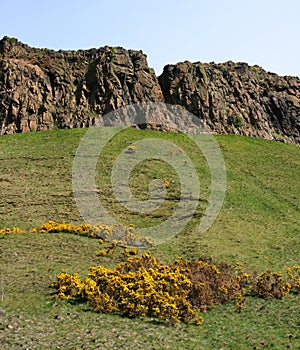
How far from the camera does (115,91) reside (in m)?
68.6

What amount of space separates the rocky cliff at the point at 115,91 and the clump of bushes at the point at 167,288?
47.8 m

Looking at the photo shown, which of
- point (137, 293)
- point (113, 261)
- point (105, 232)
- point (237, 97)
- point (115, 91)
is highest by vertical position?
point (237, 97)

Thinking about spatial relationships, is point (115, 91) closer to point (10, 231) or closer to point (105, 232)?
point (105, 232)

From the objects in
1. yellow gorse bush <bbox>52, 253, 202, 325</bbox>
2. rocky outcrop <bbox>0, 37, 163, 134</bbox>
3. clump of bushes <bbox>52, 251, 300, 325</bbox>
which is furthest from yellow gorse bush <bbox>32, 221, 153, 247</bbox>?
rocky outcrop <bbox>0, 37, 163, 134</bbox>

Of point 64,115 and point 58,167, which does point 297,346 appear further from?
point 64,115

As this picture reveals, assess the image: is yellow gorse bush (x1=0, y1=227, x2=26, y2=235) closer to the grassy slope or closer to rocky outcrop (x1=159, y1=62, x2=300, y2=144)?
the grassy slope

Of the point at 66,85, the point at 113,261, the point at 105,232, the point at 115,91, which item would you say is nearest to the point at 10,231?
the point at 105,232

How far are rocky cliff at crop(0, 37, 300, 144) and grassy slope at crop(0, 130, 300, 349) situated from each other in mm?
6323

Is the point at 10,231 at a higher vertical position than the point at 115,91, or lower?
lower

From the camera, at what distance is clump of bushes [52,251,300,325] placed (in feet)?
55.9

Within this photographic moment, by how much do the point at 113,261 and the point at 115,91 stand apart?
47718mm

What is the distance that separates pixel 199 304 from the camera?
1858 cm

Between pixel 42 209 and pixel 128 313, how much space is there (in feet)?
62.5

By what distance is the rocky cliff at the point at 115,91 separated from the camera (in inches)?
2581
